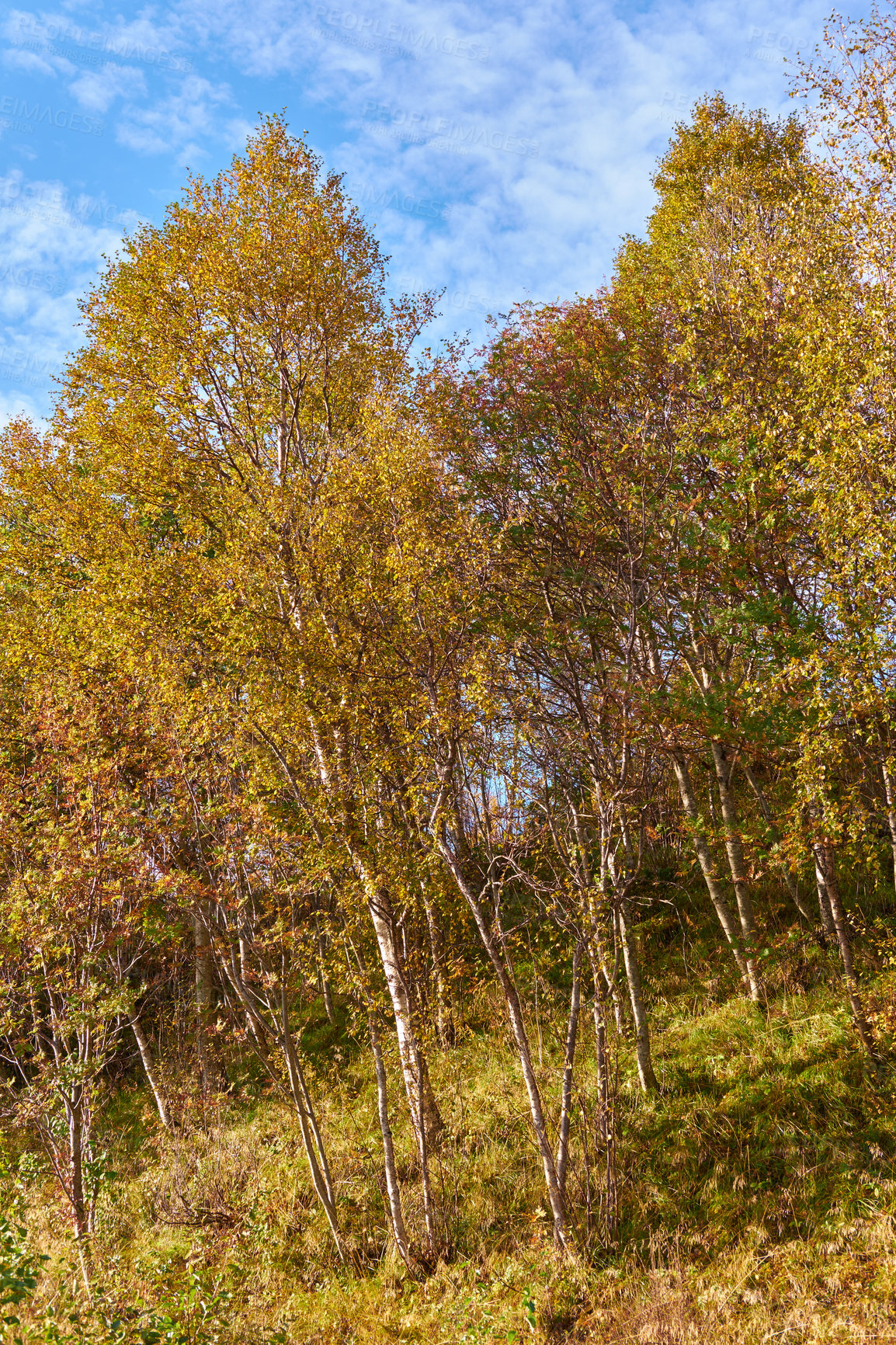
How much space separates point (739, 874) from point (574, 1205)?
15.4 feet

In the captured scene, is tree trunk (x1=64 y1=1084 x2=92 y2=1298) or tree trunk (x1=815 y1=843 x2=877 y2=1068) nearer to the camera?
tree trunk (x1=64 y1=1084 x2=92 y2=1298)

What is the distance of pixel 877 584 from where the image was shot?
680cm

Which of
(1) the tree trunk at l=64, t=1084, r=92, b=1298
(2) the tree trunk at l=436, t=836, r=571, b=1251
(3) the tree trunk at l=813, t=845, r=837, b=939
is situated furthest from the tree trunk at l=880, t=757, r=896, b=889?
(1) the tree trunk at l=64, t=1084, r=92, b=1298

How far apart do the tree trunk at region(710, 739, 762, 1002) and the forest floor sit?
29cm

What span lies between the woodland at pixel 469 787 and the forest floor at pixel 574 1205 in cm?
5

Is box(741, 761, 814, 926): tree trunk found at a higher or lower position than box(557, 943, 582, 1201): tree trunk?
higher

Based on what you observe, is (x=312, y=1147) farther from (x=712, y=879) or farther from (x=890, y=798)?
(x=890, y=798)

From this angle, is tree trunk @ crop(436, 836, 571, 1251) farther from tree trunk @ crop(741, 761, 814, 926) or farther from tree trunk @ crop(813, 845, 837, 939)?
tree trunk @ crop(813, 845, 837, 939)

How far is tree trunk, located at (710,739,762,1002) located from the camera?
10.4 meters

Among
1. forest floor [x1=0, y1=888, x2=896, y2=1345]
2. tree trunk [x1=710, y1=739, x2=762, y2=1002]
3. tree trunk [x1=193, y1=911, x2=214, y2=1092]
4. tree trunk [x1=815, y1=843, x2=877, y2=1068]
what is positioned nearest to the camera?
forest floor [x1=0, y1=888, x2=896, y2=1345]

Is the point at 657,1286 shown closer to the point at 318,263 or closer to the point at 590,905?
the point at 590,905

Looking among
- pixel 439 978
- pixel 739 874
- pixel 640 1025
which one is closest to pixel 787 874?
pixel 739 874

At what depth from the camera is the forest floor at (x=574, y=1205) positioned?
20.6 ft

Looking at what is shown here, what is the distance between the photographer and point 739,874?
10398 mm
